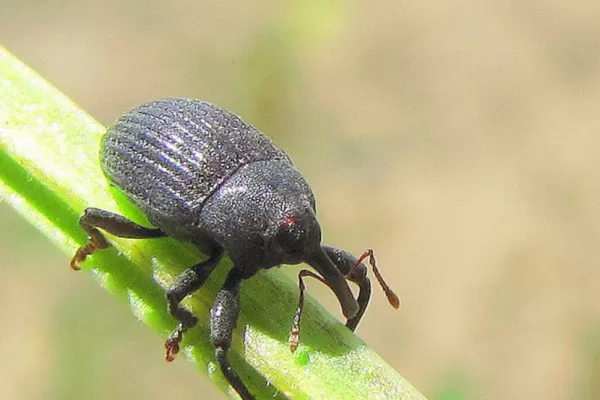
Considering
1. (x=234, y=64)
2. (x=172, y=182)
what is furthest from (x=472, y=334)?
(x=172, y=182)

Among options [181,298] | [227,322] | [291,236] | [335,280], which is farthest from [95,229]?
[335,280]

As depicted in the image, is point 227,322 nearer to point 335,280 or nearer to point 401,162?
point 335,280

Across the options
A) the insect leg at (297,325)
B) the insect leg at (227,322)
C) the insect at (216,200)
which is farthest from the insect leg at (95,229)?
the insect leg at (297,325)

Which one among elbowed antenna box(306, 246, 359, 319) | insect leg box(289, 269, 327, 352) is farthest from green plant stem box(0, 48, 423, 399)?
elbowed antenna box(306, 246, 359, 319)

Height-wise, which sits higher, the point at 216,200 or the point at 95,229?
the point at 216,200

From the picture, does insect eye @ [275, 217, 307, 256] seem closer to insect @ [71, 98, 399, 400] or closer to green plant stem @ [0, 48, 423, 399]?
insect @ [71, 98, 399, 400]
